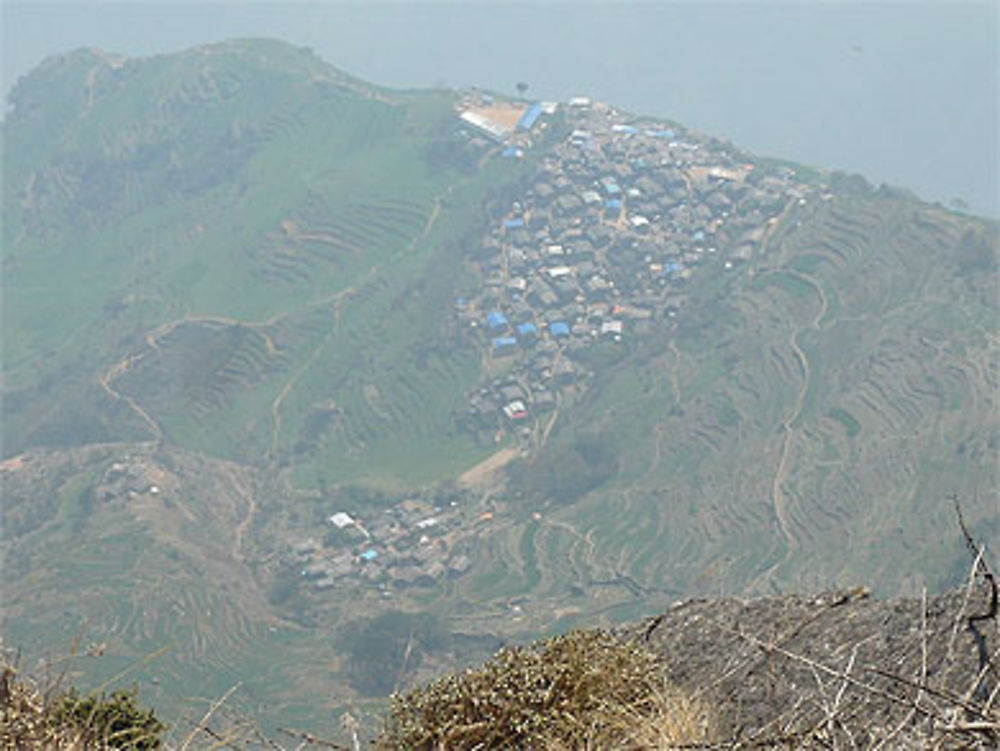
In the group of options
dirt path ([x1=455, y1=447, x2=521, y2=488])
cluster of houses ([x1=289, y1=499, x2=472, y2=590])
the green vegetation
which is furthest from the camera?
dirt path ([x1=455, y1=447, x2=521, y2=488])

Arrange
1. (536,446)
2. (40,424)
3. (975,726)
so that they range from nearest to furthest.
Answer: (975,726) → (536,446) → (40,424)

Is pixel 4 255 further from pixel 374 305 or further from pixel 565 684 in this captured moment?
pixel 565 684

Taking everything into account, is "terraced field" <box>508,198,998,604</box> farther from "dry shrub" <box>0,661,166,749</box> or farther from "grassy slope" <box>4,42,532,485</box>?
"dry shrub" <box>0,661,166,749</box>

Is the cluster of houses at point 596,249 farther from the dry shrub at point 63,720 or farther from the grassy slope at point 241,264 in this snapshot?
the dry shrub at point 63,720

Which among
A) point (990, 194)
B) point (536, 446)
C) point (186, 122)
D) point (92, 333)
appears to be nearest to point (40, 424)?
point (92, 333)

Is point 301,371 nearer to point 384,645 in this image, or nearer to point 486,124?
point 384,645

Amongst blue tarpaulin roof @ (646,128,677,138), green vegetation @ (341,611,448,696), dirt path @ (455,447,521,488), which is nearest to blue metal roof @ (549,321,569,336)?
dirt path @ (455,447,521,488)

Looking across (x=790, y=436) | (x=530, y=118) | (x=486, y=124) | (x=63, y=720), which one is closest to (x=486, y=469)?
(x=790, y=436)
